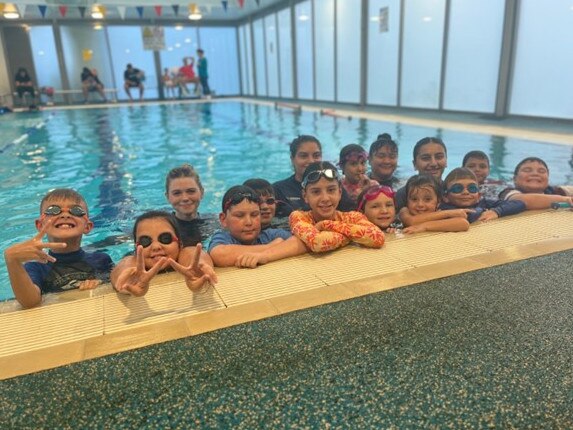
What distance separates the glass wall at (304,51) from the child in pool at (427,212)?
55.5 ft

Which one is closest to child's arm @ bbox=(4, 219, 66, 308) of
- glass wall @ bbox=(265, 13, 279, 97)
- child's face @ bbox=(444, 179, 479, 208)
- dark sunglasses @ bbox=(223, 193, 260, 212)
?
dark sunglasses @ bbox=(223, 193, 260, 212)

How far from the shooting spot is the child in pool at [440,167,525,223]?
4.04 meters

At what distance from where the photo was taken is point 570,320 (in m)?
2.20

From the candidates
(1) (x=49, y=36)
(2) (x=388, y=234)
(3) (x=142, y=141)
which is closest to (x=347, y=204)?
(2) (x=388, y=234)

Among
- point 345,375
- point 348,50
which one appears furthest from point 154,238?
point 348,50

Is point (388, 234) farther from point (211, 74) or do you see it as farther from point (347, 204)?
point (211, 74)

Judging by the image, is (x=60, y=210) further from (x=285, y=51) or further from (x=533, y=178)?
(x=285, y=51)

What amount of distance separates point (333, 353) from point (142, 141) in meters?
11.1

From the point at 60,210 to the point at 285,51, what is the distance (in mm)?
20840

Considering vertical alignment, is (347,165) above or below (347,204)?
above

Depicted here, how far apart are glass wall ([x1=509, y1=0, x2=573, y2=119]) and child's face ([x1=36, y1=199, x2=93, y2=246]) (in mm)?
9960

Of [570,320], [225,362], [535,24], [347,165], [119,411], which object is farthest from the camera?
[535,24]

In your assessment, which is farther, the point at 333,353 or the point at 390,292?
the point at 390,292

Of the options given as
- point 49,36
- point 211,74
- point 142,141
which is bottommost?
point 142,141
